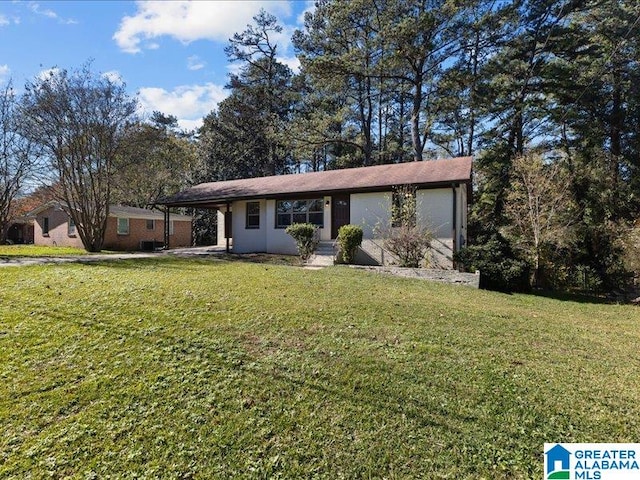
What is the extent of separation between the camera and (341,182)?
1537 cm

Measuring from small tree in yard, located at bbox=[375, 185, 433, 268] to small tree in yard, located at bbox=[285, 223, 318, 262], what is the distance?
2.52 metres

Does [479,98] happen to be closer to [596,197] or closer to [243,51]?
[596,197]

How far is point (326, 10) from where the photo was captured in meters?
24.8

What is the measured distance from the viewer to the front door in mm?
14922

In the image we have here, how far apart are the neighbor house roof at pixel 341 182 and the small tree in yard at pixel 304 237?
1991 millimetres

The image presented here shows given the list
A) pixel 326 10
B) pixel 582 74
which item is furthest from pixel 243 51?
pixel 582 74

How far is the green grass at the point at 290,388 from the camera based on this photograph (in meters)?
2.75

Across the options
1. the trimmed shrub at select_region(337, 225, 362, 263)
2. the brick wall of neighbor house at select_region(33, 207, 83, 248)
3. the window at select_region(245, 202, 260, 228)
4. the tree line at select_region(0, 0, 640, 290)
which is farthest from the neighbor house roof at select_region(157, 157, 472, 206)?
the brick wall of neighbor house at select_region(33, 207, 83, 248)

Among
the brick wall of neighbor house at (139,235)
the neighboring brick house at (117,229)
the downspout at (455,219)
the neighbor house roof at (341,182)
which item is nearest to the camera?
the downspout at (455,219)

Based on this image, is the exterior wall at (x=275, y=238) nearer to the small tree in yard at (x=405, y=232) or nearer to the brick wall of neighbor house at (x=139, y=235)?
the small tree in yard at (x=405, y=232)

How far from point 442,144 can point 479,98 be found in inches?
295

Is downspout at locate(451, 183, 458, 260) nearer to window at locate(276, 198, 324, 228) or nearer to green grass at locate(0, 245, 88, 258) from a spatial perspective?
window at locate(276, 198, 324, 228)

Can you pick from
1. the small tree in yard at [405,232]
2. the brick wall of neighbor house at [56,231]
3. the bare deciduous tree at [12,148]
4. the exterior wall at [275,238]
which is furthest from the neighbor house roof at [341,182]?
the brick wall of neighbor house at [56,231]

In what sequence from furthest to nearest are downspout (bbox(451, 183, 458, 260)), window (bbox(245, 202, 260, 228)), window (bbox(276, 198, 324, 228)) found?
window (bbox(245, 202, 260, 228)) → window (bbox(276, 198, 324, 228)) → downspout (bbox(451, 183, 458, 260))
